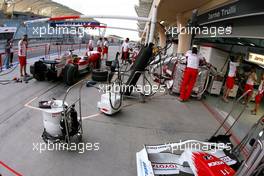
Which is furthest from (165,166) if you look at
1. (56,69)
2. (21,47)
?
(21,47)

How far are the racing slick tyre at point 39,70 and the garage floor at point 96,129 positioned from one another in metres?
0.25

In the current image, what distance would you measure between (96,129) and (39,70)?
4.28 metres

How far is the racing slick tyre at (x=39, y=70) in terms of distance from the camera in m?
7.59

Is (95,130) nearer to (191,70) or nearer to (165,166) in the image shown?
(165,166)

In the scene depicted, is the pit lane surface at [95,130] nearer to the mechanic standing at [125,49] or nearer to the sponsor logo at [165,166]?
the sponsor logo at [165,166]

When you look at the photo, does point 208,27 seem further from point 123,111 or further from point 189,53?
point 123,111

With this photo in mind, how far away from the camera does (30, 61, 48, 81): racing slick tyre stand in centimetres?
759

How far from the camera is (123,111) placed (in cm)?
584

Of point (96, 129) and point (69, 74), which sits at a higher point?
point (69, 74)

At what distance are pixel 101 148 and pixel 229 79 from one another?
533 cm

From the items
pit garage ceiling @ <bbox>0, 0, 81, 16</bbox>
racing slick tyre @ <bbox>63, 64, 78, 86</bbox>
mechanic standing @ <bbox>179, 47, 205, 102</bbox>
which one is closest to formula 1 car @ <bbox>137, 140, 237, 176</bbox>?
mechanic standing @ <bbox>179, 47, 205, 102</bbox>

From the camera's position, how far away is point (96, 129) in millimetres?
4609

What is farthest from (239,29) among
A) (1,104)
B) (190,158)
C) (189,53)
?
(1,104)

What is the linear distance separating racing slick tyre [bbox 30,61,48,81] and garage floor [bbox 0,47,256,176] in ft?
0.82
